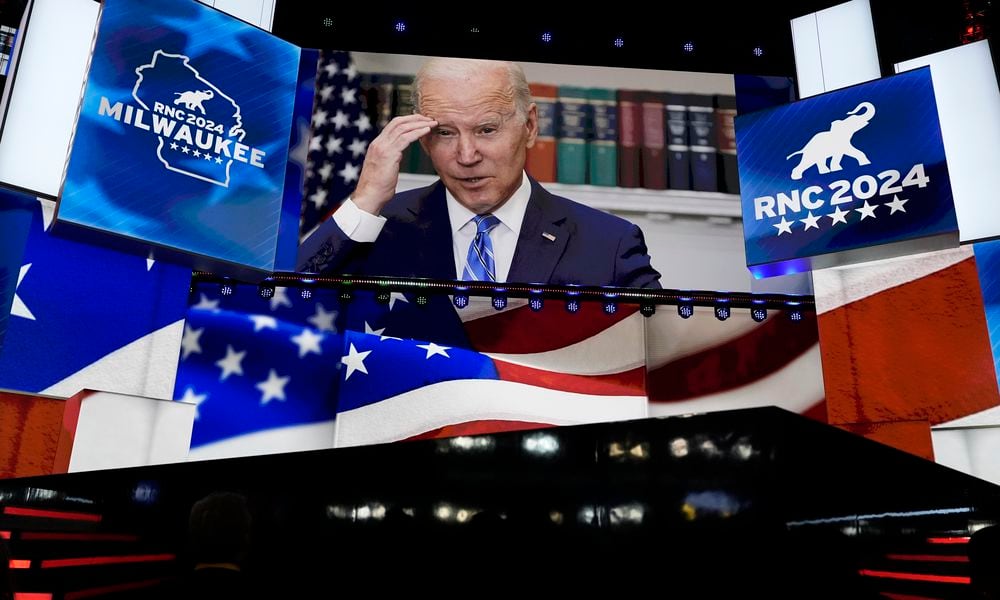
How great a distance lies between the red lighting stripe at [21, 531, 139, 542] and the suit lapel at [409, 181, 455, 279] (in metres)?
4.99

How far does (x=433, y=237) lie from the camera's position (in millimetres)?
7578

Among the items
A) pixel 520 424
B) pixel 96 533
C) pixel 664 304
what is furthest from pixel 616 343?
pixel 96 533

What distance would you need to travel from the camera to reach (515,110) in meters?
7.91

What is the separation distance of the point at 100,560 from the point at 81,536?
12cm

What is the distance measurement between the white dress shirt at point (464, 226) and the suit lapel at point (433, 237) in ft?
0.17

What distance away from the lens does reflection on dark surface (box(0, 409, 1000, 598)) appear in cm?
189

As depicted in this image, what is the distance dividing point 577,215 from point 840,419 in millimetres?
2781

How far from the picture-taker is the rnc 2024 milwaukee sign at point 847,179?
22.1 ft

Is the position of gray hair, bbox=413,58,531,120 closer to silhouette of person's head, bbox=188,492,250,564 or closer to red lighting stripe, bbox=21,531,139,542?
red lighting stripe, bbox=21,531,139,542

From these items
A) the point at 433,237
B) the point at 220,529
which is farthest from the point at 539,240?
the point at 220,529

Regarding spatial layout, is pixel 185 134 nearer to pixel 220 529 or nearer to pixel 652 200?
pixel 652 200

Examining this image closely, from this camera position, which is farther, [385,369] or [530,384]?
[530,384]

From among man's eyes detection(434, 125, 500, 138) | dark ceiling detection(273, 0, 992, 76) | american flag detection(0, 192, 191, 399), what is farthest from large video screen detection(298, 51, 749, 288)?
american flag detection(0, 192, 191, 399)

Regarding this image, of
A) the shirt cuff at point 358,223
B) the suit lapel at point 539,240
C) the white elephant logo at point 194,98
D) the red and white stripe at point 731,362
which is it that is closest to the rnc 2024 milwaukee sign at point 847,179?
the red and white stripe at point 731,362
